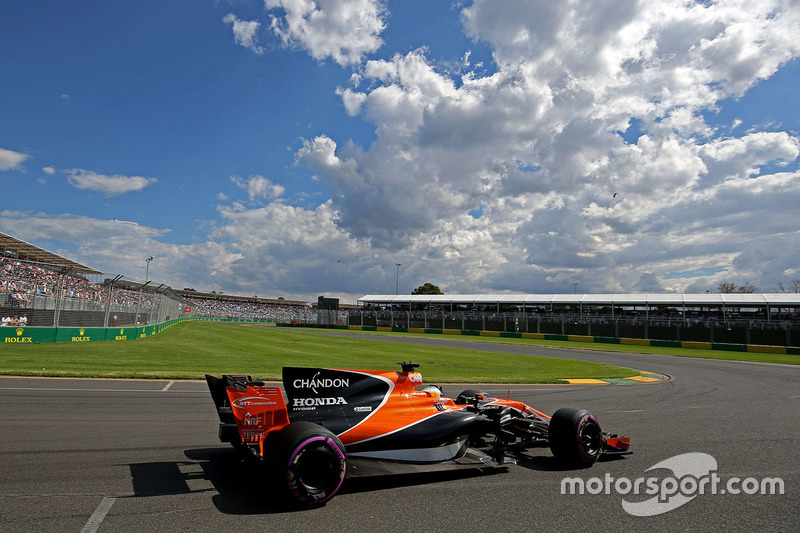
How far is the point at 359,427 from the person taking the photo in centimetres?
532

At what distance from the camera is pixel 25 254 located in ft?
160

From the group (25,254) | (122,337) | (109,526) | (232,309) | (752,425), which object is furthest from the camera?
(232,309)

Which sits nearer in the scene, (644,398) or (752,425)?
(752,425)

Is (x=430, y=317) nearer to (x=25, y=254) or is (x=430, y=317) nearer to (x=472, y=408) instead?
(x=25, y=254)

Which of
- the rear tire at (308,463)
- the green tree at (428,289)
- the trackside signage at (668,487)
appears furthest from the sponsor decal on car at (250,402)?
the green tree at (428,289)

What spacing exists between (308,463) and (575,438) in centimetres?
319

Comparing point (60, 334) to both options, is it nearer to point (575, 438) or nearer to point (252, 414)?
point (252, 414)

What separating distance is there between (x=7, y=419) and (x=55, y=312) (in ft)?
49.0

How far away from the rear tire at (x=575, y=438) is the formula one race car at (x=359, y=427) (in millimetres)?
12

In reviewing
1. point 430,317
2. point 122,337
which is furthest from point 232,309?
point 122,337

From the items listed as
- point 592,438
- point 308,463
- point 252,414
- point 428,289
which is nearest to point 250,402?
point 252,414

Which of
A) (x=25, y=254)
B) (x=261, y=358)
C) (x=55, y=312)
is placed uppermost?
(x=25, y=254)

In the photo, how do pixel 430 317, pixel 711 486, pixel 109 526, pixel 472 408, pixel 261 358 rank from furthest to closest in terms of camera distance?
1. pixel 430 317
2. pixel 261 358
3. pixel 472 408
4. pixel 711 486
5. pixel 109 526

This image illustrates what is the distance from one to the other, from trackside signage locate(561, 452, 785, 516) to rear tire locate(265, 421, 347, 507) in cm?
237
